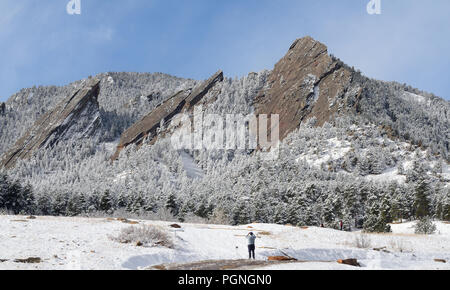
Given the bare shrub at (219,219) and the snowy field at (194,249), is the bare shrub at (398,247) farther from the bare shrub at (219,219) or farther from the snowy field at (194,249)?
the bare shrub at (219,219)

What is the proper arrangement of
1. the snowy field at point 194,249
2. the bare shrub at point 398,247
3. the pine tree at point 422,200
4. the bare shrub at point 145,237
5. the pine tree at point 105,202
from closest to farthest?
the snowy field at point 194,249
the bare shrub at point 145,237
the bare shrub at point 398,247
the pine tree at point 422,200
the pine tree at point 105,202

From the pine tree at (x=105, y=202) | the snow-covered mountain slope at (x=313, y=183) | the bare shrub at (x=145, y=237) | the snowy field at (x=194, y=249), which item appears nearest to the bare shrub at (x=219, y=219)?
the snow-covered mountain slope at (x=313, y=183)

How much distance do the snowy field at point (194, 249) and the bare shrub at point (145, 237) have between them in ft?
1.85

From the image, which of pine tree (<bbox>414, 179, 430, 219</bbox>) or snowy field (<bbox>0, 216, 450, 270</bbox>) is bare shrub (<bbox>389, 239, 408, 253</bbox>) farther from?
pine tree (<bbox>414, 179, 430, 219</bbox>)

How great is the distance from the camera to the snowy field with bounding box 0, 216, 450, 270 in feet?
60.6

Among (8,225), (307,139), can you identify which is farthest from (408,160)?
(8,225)

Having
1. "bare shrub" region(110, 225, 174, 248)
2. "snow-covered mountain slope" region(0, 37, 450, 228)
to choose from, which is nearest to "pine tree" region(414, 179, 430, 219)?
"snow-covered mountain slope" region(0, 37, 450, 228)

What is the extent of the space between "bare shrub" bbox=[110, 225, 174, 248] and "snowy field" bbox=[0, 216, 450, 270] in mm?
565

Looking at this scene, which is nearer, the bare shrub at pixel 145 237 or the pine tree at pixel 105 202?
the bare shrub at pixel 145 237

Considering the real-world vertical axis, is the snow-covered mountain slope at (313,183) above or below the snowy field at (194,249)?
above

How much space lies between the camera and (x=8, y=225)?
25750 mm

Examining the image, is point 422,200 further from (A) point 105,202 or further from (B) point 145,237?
(B) point 145,237

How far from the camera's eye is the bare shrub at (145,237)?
2386 cm
